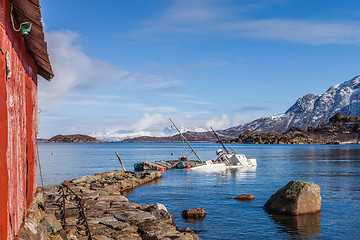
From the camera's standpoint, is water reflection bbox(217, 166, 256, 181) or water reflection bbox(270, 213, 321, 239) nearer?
water reflection bbox(270, 213, 321, 239)

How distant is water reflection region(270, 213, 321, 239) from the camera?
17.5 m

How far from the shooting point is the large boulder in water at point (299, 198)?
20641 millimetres

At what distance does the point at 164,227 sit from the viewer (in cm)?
1555

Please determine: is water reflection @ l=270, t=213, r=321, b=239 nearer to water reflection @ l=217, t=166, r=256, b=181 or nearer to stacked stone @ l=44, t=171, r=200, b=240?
Answer: stacked stone @ l=44, t=171, r=200, b=240

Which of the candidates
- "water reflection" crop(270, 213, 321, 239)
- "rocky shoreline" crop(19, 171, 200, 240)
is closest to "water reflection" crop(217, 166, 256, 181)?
"water reflection" crop(270, 213, 321, 239)

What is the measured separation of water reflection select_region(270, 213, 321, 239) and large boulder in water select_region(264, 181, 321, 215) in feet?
1.30

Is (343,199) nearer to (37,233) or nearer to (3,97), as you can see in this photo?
(37,233)

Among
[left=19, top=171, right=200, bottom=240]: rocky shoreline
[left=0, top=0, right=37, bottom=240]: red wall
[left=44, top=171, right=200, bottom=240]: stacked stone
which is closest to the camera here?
[left=0, top=0, right=37, bottom=240]: red wall

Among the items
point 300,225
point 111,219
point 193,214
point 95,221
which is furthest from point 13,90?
point 300,225

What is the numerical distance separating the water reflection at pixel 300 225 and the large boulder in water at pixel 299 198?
397 millimetres

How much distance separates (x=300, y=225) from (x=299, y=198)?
214 cm

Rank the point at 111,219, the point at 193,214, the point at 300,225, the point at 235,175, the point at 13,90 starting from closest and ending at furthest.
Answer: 1. the point at 13,90
2. the point at 111,219
3. the point at 300,225
4. the point at 193,214
5. the point at 235,175

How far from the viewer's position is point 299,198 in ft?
68.1

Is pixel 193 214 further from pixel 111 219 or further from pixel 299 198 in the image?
pixel 111 219
